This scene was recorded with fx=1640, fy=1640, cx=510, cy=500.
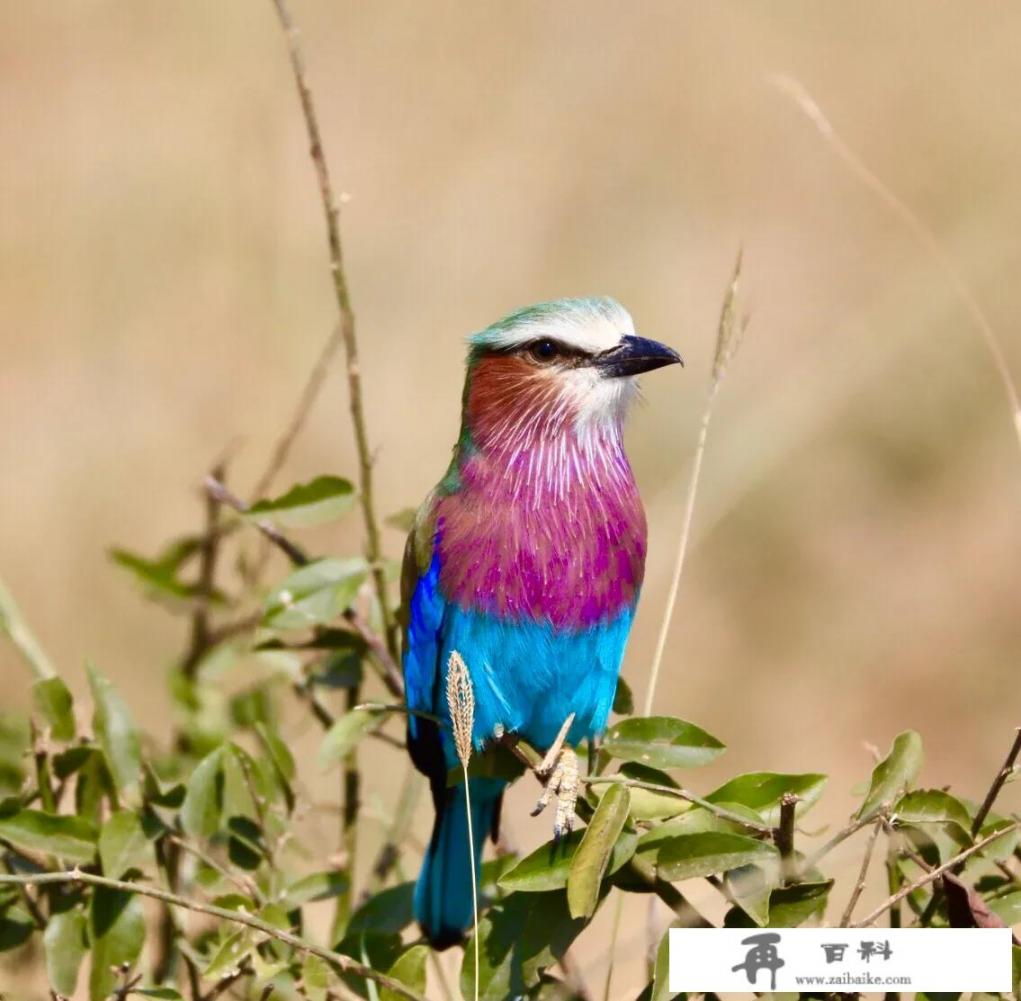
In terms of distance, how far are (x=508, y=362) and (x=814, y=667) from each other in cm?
332

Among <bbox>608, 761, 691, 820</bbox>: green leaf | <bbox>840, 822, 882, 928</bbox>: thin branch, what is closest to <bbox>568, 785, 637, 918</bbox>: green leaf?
<bbox>608, 761, 691, 820</bbox>: green leaf

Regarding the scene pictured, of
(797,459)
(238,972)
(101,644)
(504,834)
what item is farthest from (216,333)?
(238,972)

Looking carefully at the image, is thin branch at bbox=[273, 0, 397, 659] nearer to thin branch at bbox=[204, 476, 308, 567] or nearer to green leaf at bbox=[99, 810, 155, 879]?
thin branch at bbox=[204, 476, 308, 567]

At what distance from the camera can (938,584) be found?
6.05 meters

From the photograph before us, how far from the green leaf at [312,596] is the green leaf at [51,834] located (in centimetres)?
51

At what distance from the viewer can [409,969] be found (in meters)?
2.24

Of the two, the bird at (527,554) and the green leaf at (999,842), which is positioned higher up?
the bird at (527,554)

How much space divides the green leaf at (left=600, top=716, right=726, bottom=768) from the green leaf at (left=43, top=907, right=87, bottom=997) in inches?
33.1

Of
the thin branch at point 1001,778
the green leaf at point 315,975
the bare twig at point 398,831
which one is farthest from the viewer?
the bare twig at point 398,831

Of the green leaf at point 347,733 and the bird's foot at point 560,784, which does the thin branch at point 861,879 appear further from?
the green leaf at point 347,733

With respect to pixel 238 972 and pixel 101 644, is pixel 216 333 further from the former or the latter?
pixel 238 972

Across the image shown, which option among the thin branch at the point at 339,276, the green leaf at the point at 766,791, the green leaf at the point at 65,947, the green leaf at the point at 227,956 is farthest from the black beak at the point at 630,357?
the green leaf at the point at 65,947

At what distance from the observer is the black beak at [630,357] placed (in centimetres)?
271

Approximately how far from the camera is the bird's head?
2.77 m
